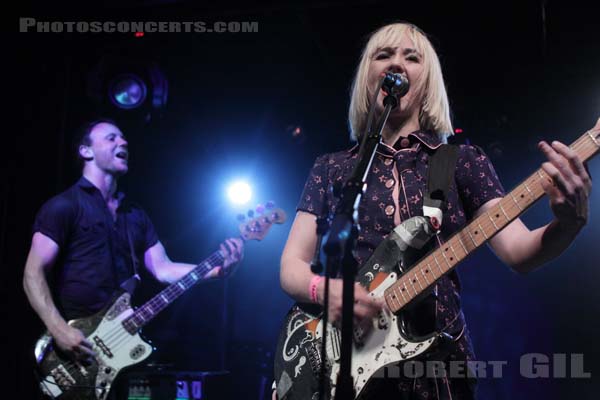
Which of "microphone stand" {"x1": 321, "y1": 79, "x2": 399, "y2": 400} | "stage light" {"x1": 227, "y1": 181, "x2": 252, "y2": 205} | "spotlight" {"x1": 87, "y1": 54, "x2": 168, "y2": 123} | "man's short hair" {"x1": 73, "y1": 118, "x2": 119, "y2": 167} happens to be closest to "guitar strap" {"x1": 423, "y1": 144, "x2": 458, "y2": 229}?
"microphone stand" {"x1": 321, "y1": 79, "x2": 399, "y2": 400}

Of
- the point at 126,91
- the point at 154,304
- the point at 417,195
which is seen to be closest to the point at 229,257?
the point at 154,304

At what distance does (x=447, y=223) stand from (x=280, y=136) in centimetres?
445

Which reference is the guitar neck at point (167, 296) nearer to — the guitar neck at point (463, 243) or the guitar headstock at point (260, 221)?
the guitar headstock at point (260, 221)

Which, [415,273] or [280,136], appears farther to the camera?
[280,136]

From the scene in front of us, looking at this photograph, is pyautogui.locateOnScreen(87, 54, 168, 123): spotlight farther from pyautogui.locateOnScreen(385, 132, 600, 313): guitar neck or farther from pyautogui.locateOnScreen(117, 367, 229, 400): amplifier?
pyautogui.locateOnScreen(385, 132, 600, 313): guitar neck

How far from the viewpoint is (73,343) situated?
405 cm

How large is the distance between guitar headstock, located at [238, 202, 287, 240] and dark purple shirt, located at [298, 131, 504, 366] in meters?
2.88

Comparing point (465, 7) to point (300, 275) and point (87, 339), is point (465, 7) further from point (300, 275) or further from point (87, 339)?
point (87, 339)

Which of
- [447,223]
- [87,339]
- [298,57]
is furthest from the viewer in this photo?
[298,57]

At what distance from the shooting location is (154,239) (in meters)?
5.06

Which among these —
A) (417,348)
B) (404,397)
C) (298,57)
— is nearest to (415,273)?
(417,348)

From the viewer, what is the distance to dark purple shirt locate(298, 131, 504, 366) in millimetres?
2043

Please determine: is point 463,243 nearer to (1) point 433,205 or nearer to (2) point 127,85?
(1) point 433,205

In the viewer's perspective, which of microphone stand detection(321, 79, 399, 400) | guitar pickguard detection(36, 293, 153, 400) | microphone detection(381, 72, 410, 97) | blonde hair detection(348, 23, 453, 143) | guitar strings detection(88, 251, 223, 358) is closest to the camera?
microphone stand detection(321, 79, 399, 400)
